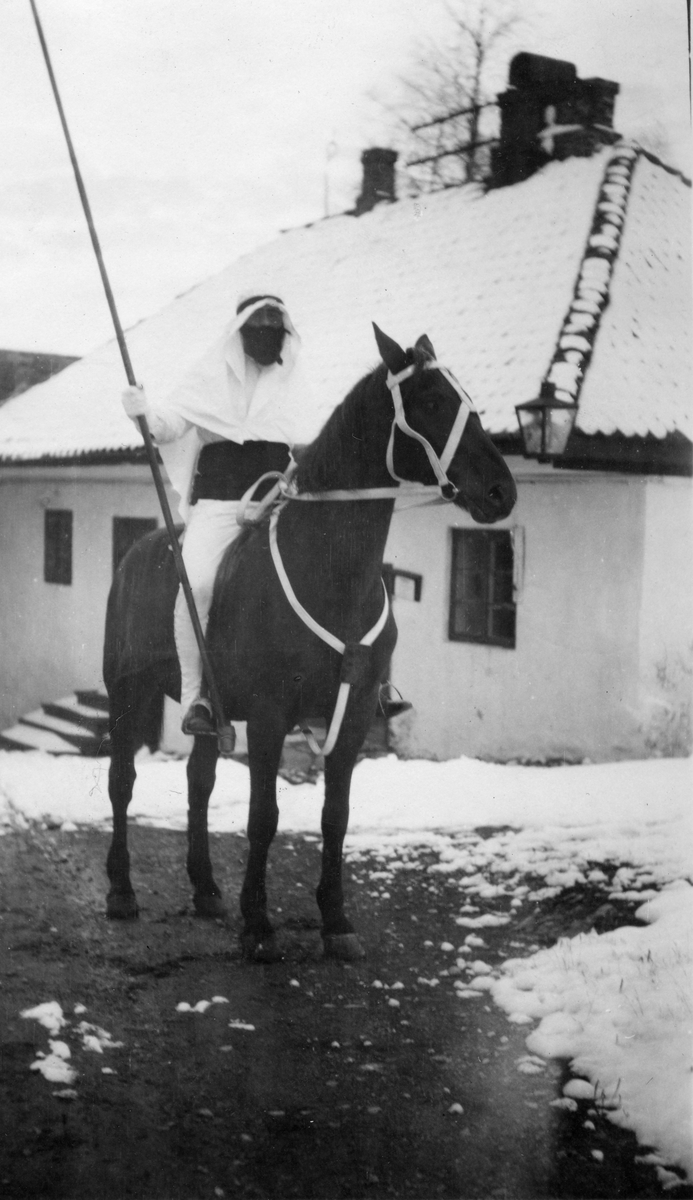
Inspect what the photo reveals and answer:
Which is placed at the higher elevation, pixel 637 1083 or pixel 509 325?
pixel 509 325

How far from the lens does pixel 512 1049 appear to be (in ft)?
8.57

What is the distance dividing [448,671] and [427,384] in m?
1.57

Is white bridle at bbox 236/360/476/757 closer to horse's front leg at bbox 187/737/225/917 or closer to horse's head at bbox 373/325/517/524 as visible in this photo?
horse's head at bbox 373/325/517/524

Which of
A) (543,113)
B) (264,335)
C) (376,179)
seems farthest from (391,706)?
(543,113)

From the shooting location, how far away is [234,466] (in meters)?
3.21

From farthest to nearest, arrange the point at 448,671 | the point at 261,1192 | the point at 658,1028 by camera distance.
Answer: the point at 448,671 < the point at 658,1028 < the point at 261,1192

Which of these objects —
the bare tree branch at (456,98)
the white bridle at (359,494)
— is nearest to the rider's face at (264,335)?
the white bridle at (359,494)

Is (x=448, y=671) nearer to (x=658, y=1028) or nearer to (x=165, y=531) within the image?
(x=165, y=531)

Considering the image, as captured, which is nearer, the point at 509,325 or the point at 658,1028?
the point at 658,1028

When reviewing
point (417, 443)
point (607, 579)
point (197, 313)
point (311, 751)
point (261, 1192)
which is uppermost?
point (197, 313)

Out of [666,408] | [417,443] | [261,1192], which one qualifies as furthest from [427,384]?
[261,1192]

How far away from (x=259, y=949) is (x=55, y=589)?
1.35 metres

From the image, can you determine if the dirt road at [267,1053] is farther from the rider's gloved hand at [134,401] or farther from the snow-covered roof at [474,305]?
the snow-covered roof at [474,305]

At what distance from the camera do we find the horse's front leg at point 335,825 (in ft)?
10.0
